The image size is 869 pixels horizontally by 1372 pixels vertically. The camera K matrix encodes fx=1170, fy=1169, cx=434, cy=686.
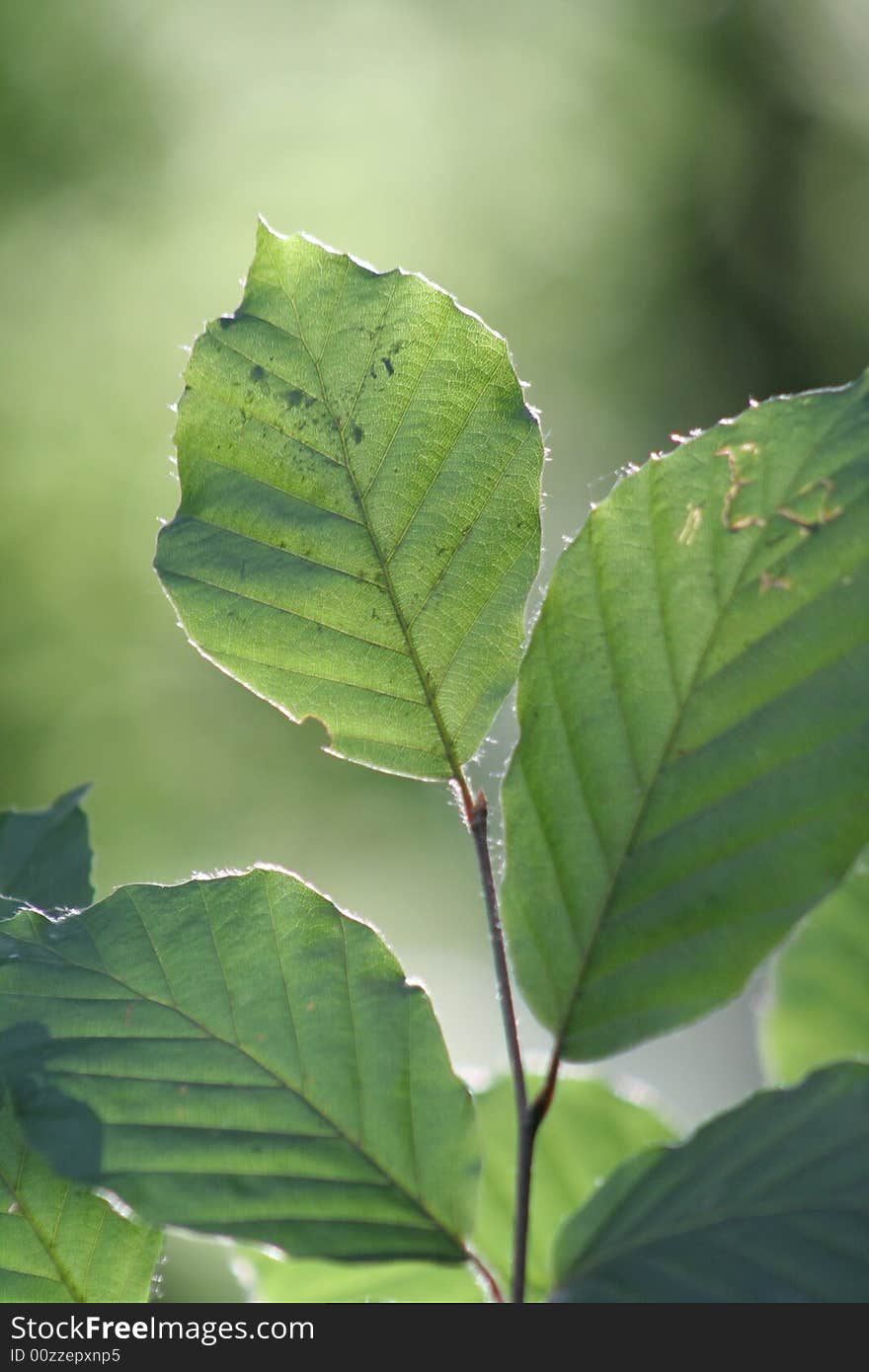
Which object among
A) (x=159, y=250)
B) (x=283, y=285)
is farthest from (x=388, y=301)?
(x=159, y=250)

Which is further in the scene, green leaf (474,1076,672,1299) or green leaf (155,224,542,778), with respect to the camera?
green leaf (474,1076,672,1299)

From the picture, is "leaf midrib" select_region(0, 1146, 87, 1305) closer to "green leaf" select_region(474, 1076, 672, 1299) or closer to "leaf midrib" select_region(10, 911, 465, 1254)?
"leaf midrib" select_region(10, 911, 465, 1254)

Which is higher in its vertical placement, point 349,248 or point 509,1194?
point 349,248

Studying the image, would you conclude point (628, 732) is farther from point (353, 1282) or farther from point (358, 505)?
point (353, 1282)

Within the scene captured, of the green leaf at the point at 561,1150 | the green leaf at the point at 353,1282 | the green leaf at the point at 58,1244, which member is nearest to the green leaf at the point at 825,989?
the green leaf at the point at 561,1150

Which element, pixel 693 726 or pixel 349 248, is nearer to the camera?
pixel 693 726

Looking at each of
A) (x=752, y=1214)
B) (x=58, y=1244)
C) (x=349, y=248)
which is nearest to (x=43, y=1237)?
(x=58, y=1244)

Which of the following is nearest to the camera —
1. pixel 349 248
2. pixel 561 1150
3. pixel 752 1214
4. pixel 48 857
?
pixel 752 1214

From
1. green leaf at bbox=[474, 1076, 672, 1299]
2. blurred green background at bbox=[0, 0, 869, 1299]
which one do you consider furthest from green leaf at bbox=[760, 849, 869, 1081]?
blurred green background at bbox=[0, 0, 869, 1299]
